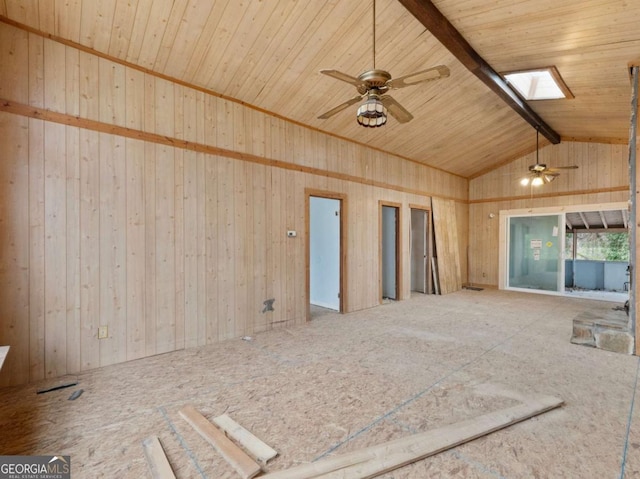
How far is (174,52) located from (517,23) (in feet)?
11.9

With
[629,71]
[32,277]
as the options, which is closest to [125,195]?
[32,277]

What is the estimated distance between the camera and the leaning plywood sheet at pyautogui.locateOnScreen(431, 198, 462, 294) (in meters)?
7.81

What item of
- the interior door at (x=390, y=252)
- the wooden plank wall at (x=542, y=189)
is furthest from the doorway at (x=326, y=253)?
the wooden plank wall at (x=542, y=189)

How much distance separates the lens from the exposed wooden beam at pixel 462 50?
126 inches

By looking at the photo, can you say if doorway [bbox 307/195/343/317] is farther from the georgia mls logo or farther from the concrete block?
the georgia mls logo

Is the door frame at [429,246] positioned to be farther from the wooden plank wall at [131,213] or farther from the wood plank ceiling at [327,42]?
the wooden plank wall at [131,213]

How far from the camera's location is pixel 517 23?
3371 mm

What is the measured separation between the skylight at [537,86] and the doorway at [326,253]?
3317mm

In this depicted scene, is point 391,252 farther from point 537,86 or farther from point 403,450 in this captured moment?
point 403,450

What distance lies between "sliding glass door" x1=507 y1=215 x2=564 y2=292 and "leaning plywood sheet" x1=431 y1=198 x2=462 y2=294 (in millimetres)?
1378

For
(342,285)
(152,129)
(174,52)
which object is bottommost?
(342,285)

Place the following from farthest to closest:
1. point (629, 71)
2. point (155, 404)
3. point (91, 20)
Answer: point (629, 71), point (91, 20), point (155, 404)

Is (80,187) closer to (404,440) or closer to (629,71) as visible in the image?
(404,440)

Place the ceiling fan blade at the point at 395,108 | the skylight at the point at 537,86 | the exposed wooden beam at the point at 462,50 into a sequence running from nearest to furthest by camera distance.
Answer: the ceiling fan blade at the point at 395,108 < the exposed wooden beam at the point at 462,50 < the skylight at the point at 537,86
